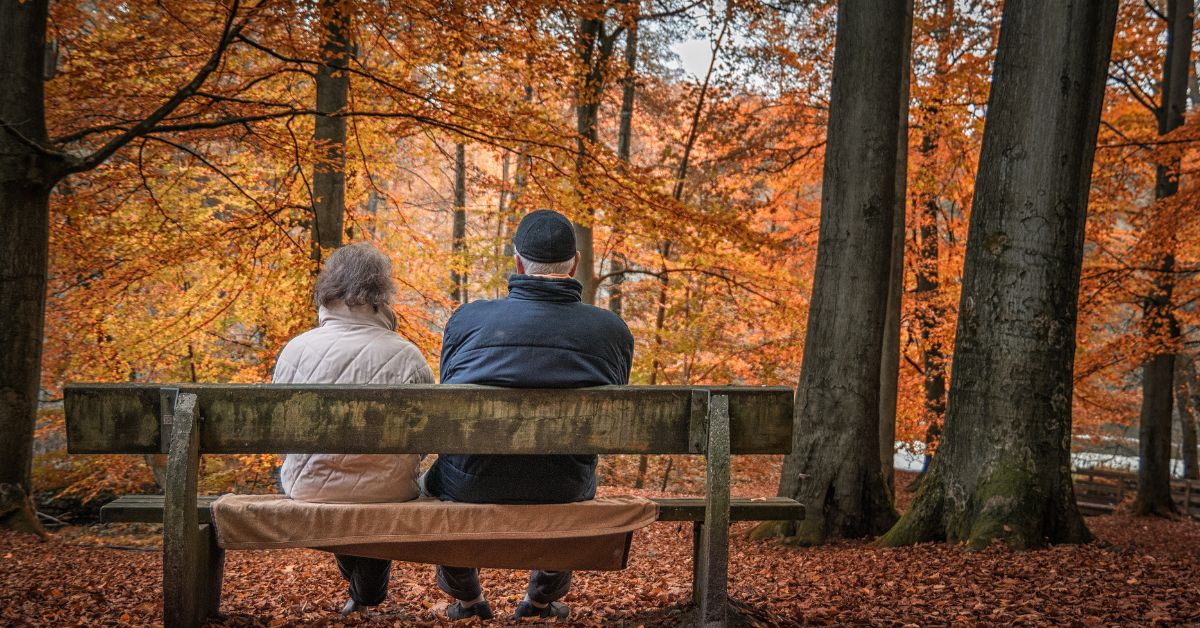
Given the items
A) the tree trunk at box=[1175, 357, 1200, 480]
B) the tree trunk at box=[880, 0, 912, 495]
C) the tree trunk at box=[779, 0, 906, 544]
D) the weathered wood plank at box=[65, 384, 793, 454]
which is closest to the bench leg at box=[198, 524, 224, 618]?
the weathered wood plank at box=[65, 384, 793, 454]

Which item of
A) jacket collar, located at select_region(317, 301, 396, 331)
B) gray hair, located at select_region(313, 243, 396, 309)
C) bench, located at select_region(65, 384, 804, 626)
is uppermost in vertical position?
gray hair, located at select_region(313, 243, 396, 309)

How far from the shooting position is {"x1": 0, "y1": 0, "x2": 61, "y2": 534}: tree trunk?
5.80m

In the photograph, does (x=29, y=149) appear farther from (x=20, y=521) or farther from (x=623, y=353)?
(x=623, y=353)

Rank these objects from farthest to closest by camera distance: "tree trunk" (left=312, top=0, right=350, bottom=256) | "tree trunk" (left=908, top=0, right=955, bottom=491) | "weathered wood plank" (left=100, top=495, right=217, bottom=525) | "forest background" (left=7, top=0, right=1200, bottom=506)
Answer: "tree trunk" (left=908, top=0, right=955, bottom=491), "tree trunk" (left=312, top=0, right=350, bottom=256), "forest background" (left=7, top=0, right=1200, bottom=506), "weathered wood plank" (left=100, top=495, right=217, bottom=525)

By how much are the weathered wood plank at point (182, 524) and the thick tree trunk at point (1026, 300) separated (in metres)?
4.33

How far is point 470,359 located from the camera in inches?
117

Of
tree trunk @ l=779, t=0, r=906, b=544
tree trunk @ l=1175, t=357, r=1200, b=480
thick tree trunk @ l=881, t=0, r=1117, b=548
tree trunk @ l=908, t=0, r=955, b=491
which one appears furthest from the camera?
tree trunk @ l=1175, t=357, r=1200, b=480

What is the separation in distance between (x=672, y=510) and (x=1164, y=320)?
10.9 m

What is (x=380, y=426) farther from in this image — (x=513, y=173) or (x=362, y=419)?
(x=513, y=173)

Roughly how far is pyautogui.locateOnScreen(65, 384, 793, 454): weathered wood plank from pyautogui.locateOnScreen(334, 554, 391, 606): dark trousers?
0.94 metres

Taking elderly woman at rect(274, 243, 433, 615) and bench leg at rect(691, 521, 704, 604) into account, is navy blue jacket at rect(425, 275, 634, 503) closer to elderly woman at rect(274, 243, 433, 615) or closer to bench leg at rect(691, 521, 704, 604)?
elderly woman at rect(274, 243, 433, 615)

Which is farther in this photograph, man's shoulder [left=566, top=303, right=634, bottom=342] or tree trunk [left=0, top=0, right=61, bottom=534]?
tree trunk [left=0, top=0, right=61, bottom=534]

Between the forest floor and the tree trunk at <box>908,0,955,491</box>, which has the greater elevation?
the tree trunk at <box>908,0,955,491</box>

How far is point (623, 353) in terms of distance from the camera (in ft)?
10.3
